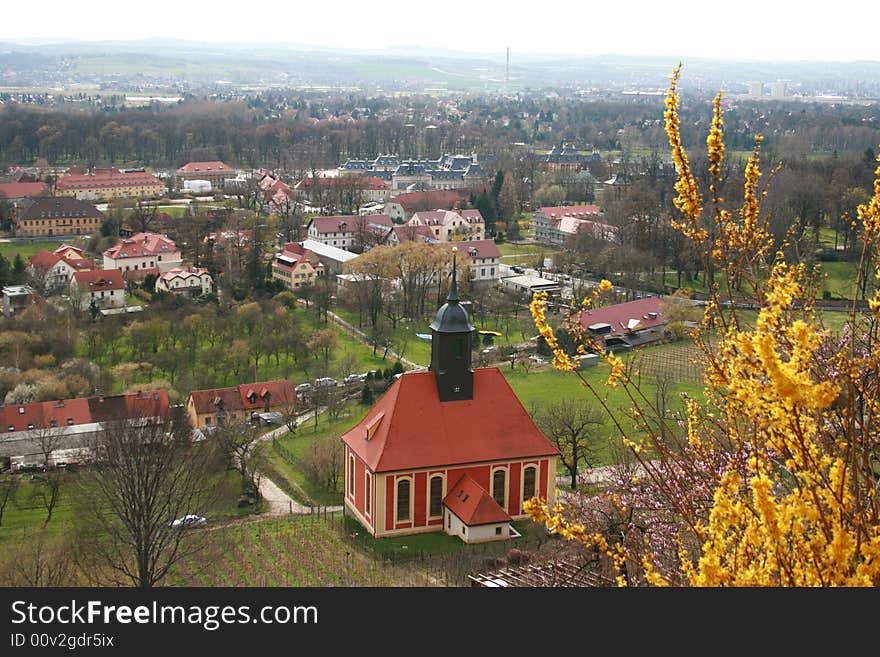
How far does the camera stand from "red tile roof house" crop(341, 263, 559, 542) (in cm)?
1423

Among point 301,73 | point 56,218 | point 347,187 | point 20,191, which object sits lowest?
point 56,218

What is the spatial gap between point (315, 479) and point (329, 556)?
128 inches

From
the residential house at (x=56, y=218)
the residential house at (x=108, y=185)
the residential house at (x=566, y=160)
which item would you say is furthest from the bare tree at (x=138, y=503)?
the residential house at (x=566, y=160)

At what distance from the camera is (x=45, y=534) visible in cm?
1444

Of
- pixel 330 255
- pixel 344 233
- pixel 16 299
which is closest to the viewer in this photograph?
pixel 16 299

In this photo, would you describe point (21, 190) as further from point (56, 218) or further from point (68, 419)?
point (68, 419)

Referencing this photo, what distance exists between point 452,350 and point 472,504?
213 centimetres

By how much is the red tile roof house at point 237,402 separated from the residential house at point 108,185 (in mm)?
28218

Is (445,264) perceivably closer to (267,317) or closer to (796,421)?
(267,317)

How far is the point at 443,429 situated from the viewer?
14539 mm

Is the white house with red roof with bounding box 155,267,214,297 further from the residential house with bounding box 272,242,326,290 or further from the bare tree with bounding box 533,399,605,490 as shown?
the bare tree with bounding box 533,399,605,490

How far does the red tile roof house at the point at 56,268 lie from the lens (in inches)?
1144

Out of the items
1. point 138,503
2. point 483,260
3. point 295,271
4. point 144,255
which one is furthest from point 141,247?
point 138,503

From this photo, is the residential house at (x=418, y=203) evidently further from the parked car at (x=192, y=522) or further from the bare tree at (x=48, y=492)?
the parked car at (x=192, y=522)
